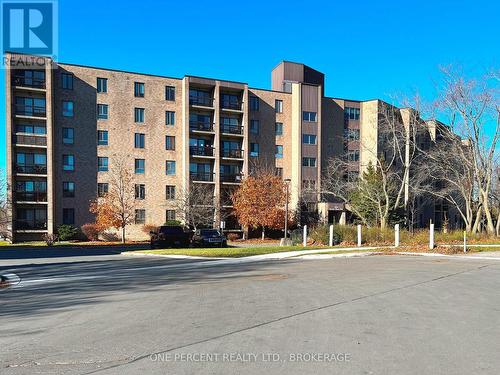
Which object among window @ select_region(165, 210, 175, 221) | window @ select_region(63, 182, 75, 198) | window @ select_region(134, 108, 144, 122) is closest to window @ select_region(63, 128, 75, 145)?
window @ select_region(63, 182, 75, 198)

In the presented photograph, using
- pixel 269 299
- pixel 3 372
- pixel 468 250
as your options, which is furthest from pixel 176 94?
pixel 3 372

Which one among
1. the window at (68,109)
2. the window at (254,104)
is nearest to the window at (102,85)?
the window at (68,109)

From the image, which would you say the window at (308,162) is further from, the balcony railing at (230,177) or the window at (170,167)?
the window at (170,167)

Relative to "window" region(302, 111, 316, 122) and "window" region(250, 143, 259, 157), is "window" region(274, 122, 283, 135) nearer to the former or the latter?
"window" region(302, 111, 316, 122)

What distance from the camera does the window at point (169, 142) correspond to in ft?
162

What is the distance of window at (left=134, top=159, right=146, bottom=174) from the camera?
47.8m

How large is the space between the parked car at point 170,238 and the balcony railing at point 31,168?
1947 centimetres

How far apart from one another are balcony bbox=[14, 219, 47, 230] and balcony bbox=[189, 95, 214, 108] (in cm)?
2093

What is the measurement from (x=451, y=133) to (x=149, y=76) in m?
32.7

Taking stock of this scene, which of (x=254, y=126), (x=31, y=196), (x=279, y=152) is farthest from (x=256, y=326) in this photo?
(x=279, y=152)

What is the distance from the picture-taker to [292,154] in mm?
53844

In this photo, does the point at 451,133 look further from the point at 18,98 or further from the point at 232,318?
the point at 18,98

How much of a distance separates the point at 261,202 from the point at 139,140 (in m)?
16.1

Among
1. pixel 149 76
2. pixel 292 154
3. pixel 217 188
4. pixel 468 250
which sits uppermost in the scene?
pixel 149 76
